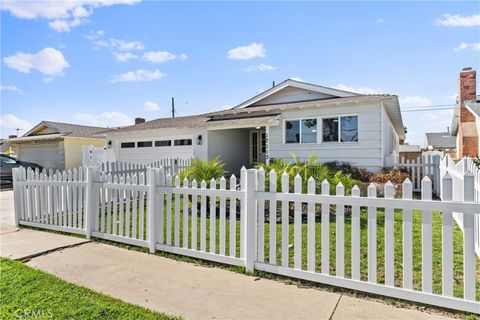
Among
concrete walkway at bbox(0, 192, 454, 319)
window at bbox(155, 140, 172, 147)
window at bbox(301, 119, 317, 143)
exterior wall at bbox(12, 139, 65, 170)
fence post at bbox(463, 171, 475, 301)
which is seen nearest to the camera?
fence post at bbox(463, 171, 475, 301)

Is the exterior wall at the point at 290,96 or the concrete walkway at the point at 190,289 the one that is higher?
the exterior wall at the point at 290,96

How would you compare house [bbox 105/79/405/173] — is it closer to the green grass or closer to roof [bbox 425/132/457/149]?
the green grass

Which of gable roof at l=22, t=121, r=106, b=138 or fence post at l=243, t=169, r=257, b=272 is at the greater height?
gable roof at l=22, t=121, r=106, b=138

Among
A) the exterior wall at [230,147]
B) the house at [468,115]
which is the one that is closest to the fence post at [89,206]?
the exterior wall at [230,147]

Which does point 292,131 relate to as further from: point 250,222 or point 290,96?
point 250,222

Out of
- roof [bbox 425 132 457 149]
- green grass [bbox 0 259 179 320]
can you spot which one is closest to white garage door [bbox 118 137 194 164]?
green grass [bbox 0 259 179 320]

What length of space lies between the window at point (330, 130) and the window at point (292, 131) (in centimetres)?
116

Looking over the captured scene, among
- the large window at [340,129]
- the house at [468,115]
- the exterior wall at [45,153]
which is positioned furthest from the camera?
the exterior wall at [45,153]

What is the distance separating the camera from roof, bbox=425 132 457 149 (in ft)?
144

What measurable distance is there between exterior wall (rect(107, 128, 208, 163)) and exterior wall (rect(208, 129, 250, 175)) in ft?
1.42

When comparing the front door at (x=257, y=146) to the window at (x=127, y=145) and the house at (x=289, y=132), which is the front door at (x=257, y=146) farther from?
the window at (x=127, y=145)

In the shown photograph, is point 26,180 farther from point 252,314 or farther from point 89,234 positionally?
point 252,314

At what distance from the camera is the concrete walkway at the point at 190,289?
2.88 meters

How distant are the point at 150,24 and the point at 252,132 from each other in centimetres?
908
